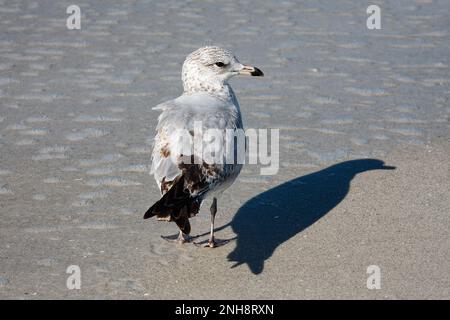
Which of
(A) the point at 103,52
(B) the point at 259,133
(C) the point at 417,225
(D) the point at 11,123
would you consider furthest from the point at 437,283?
(A) the point at 103,52

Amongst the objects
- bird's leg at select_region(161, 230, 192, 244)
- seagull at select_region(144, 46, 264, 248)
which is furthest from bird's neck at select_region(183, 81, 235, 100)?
bird's leg at select_region(161, 230, 192, 244)

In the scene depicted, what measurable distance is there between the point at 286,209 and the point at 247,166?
A: 2.97ft

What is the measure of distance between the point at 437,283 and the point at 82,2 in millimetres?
7946

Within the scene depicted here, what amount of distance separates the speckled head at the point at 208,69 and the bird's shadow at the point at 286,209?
3.32 feet

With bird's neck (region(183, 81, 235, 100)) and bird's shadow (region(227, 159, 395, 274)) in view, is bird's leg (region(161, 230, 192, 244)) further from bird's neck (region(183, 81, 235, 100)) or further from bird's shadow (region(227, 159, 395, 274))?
bird's neck (region(183, 81, 235, 100))

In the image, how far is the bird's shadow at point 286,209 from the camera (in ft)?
20.6

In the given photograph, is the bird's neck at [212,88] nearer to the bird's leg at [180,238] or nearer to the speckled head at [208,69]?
the speckled head at [208,69]

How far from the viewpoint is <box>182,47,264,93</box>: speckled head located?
6.56 metres

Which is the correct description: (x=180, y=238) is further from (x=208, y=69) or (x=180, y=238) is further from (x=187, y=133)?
(x=208, y=69)

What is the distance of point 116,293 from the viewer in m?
5.57

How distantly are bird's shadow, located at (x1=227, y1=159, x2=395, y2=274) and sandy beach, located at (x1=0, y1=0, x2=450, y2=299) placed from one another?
0.06 ft

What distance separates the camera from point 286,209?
6910mm

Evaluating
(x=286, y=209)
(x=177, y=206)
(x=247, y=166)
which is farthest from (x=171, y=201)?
(x=247, y=166)
